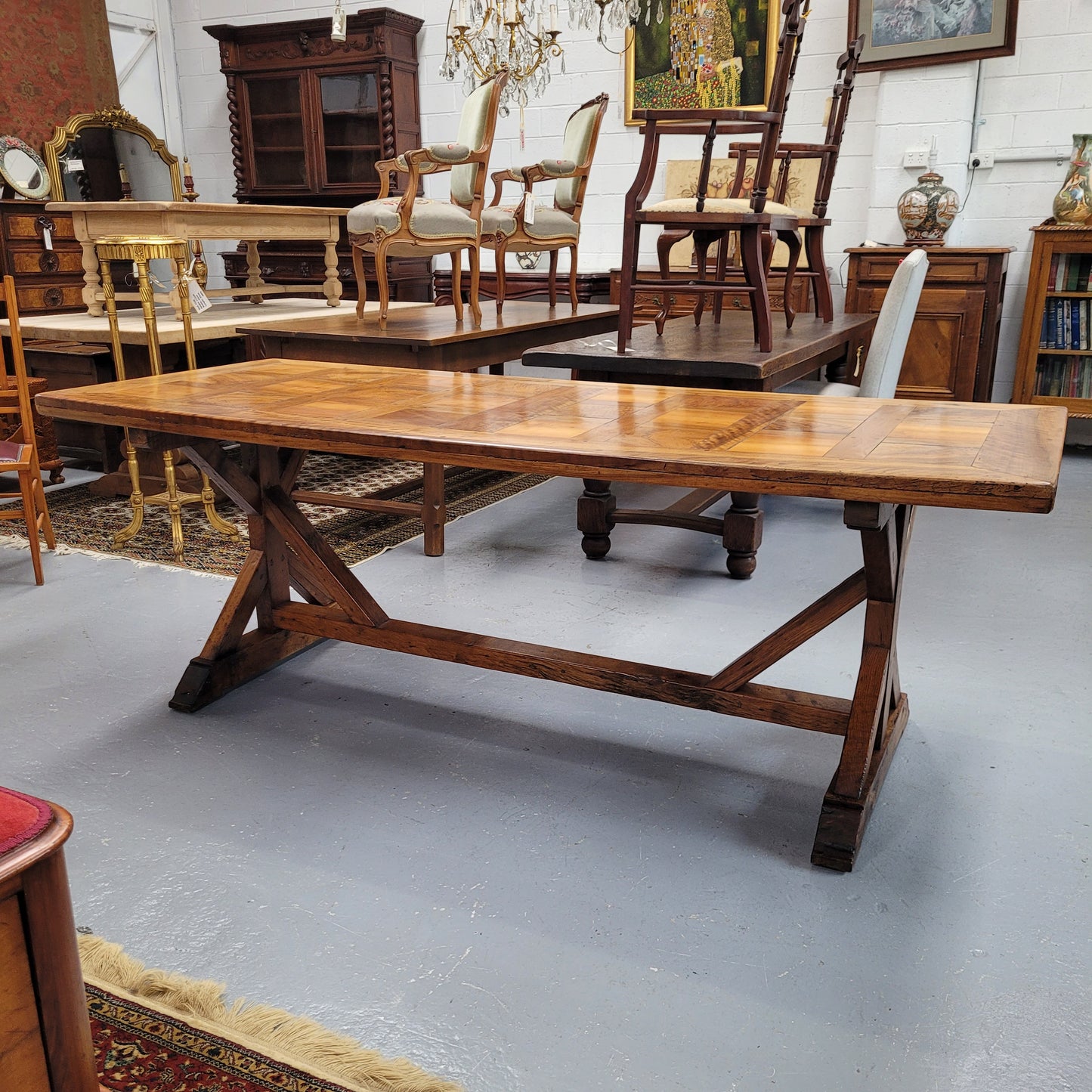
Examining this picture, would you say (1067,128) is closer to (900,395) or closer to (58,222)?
(900,395)

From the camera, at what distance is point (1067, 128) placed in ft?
16.8

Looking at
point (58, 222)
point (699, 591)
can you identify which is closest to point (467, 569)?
point (699, 591)

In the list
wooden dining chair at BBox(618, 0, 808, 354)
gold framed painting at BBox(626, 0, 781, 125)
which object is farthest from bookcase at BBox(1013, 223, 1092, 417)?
wooden dining chair at BBox(618, 0, 808, 354)

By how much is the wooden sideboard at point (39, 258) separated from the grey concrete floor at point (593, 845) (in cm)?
356

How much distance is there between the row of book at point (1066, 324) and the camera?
193 inches

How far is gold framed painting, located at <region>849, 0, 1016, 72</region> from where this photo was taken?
4.89 meters

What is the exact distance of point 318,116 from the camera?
6.74 metres

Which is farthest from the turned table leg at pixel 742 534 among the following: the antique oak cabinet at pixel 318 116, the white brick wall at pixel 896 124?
the antique oak cabinet at pixel 318 116

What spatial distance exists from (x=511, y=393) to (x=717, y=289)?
1298 millimetres

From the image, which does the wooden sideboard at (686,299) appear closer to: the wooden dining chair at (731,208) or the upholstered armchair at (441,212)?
the upholstered armchair at (441,212)

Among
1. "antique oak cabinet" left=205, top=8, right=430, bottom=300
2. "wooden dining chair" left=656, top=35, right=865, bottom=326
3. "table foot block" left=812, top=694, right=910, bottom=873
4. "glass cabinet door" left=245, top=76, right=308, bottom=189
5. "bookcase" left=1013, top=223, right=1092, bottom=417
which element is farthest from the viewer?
"glass cabinet door" left=245, top=76, right=308, bottom=189

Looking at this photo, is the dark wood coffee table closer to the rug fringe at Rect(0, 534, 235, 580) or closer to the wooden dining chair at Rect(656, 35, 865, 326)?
the wooden dining chair at Rect(656, 35, 865, 326)

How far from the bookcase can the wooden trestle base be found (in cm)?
339

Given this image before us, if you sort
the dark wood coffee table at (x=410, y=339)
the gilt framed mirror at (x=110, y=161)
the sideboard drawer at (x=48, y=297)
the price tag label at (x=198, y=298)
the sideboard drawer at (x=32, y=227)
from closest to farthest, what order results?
the price tag label at (x=198, y=298)
the dark wood coffee table at (x=410, y=339)
the sideboard drawer at (x=32, y=227)
the sideboard drawer at (x=48, y=297)
the gilt framed mirror at (x=110, y=161)
